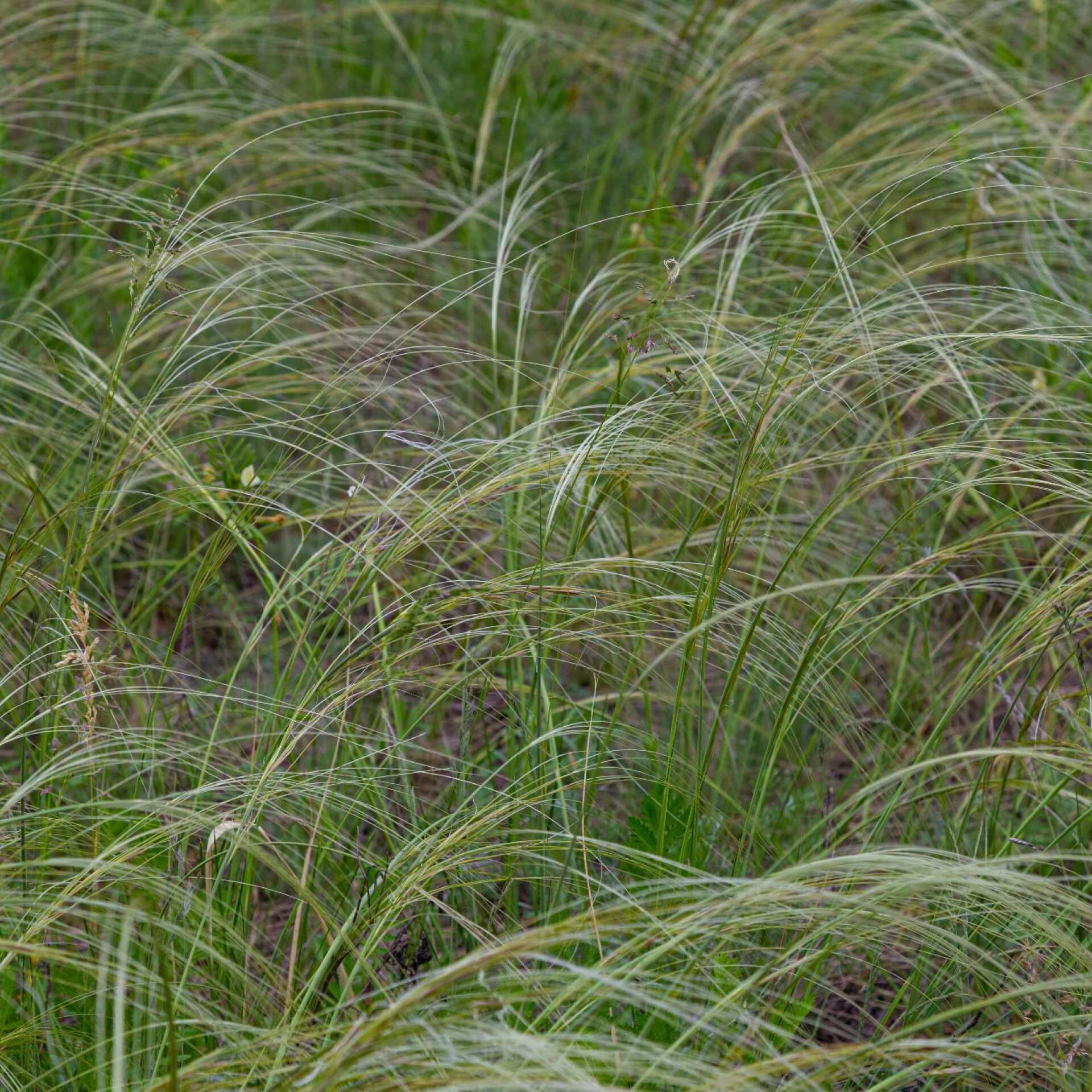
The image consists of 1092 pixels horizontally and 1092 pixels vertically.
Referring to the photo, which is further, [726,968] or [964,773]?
[964,773]

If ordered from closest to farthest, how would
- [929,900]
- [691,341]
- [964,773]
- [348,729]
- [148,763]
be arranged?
[929,900]
[148,763]
[348,729]
[964,773]
[691,341]

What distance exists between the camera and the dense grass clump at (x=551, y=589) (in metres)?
1.27

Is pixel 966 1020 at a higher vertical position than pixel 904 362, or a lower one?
lower

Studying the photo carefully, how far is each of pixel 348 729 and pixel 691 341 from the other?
0.83 metres

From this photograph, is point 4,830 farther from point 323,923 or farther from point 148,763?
point 323,923

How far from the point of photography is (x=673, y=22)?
341 cm

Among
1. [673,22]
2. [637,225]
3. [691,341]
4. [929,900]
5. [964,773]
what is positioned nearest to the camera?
[929,900]

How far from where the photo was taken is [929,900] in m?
1.24

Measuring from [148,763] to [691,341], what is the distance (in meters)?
1.10

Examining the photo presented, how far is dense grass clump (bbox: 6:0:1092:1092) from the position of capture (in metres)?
1.27

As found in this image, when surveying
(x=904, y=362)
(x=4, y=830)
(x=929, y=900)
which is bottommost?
(x=4, y=830)

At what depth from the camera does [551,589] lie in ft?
4.76

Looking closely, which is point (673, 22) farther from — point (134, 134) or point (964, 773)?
point (964, 773)

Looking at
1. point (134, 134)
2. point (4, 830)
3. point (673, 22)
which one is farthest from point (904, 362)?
point (673, 22)
